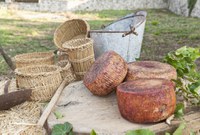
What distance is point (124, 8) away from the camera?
1413cm

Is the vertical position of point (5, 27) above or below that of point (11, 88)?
below

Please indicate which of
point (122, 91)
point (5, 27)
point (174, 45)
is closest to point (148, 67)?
point (122, 91)

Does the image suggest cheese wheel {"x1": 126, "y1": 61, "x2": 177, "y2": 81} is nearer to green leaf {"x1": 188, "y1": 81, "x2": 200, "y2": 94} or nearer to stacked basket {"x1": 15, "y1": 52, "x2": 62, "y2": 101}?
green leaf {"x1": 188, "y1": 81, "x2": 200, "y2": 94}

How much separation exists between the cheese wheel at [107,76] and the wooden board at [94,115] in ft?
0.29

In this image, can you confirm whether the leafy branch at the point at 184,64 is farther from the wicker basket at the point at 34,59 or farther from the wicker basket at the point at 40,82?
the wicker basket at the point at 34,59

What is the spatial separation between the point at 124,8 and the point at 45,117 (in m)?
11.9

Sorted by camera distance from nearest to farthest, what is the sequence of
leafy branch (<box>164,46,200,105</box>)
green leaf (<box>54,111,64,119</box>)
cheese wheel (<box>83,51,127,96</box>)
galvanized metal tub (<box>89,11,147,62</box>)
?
green leaf (<box>54,111,64,119</box>) → cheese wheel (<box>83,51,127,96</box>) → leafy branch (<box>164,46,200,105</box>) → galvanized metal tub (<box>89,11,147,62</box>)

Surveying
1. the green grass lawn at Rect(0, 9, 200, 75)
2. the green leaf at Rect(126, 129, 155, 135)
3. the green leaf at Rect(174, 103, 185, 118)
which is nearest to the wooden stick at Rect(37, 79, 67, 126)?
the green leaf at Rect(126, 129, 155, 135)

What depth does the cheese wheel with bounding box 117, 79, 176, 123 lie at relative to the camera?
228 centimetres

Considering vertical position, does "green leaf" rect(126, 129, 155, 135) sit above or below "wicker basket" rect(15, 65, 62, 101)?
above

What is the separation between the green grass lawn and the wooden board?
2616 millimetres

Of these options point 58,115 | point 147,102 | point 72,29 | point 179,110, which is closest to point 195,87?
point 179,110

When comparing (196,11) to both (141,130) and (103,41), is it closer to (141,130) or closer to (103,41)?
(103,41)

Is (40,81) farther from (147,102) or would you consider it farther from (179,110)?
(179,110)
